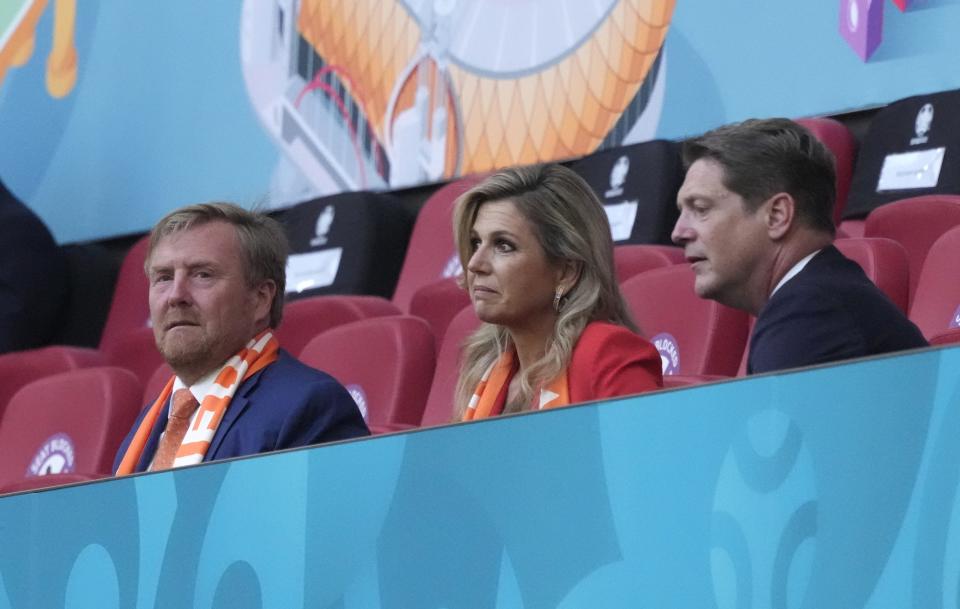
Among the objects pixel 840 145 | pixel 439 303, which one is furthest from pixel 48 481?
pixel 840 145

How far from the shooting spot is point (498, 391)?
2223mm

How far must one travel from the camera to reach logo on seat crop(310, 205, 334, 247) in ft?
12.7

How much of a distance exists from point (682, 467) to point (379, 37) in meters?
3.19

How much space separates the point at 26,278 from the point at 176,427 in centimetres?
210

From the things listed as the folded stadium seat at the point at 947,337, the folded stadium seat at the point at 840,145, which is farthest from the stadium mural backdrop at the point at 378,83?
the folded stadium seat at the point at 947,337

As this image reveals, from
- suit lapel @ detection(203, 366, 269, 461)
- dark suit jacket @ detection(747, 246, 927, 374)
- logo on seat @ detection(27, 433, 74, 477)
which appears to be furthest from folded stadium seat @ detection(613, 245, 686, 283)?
logo on seat @ detection(27, 433, 74, 477)

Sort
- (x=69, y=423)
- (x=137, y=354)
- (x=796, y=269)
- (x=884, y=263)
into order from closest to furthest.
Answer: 1. (x=796, y=269)
2. (x=884, y=263)
3. (x=69, y=423)
4. (x=137, y=354)

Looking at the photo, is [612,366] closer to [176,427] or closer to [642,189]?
[176,427]

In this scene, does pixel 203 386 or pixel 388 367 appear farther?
pixel 388 367

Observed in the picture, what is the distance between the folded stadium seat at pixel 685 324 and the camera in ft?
8.04

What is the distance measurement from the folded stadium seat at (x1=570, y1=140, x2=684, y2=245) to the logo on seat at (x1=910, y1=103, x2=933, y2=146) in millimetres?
463

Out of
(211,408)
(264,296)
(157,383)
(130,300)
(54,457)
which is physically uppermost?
(264,296)

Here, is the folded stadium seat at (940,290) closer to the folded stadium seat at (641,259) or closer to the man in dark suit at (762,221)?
the man in dark suit at (762,221)

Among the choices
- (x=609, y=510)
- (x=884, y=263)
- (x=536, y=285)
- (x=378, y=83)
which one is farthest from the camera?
(x=378, y=83)
